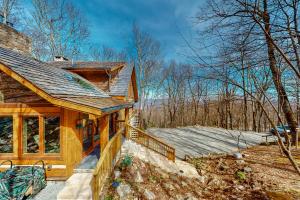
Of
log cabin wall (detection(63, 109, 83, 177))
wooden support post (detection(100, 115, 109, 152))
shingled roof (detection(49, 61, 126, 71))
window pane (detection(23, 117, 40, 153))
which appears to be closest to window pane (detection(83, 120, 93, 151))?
log cabin wall (detection(63, 109, 83, 177))

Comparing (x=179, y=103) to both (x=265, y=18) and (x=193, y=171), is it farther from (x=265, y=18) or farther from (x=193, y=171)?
(x=265, y=18)

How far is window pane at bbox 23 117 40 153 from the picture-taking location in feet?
16.2

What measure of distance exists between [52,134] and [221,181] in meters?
7.83

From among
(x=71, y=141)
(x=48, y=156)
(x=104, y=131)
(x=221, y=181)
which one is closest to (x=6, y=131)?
(x=48, y=156)

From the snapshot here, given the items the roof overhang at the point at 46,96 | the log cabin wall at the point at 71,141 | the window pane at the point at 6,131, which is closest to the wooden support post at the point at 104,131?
the log cabin wall at the point at 71,141

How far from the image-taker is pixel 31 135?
4957mm

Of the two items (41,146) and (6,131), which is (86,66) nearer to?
(6,131)

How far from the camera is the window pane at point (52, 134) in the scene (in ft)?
16.4

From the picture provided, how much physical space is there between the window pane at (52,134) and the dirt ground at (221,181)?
2.35m

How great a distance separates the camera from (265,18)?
290cm

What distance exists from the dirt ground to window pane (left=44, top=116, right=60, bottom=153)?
2.35 m

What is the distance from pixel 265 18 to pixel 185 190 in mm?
6977

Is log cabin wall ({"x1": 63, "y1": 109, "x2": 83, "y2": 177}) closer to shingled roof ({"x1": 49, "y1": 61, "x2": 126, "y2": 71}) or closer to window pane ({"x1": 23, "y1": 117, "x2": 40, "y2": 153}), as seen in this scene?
window pane ({"x1": 23, "y1": 117, "x2": 40, "y2": 153})

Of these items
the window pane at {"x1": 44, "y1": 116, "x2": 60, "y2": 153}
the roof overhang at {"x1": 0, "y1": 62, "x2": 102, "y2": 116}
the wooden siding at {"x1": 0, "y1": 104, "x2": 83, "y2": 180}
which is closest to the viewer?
the roof overhang at {"x1": 0, "y1": 62, "x2": 102, "y2": 116}
